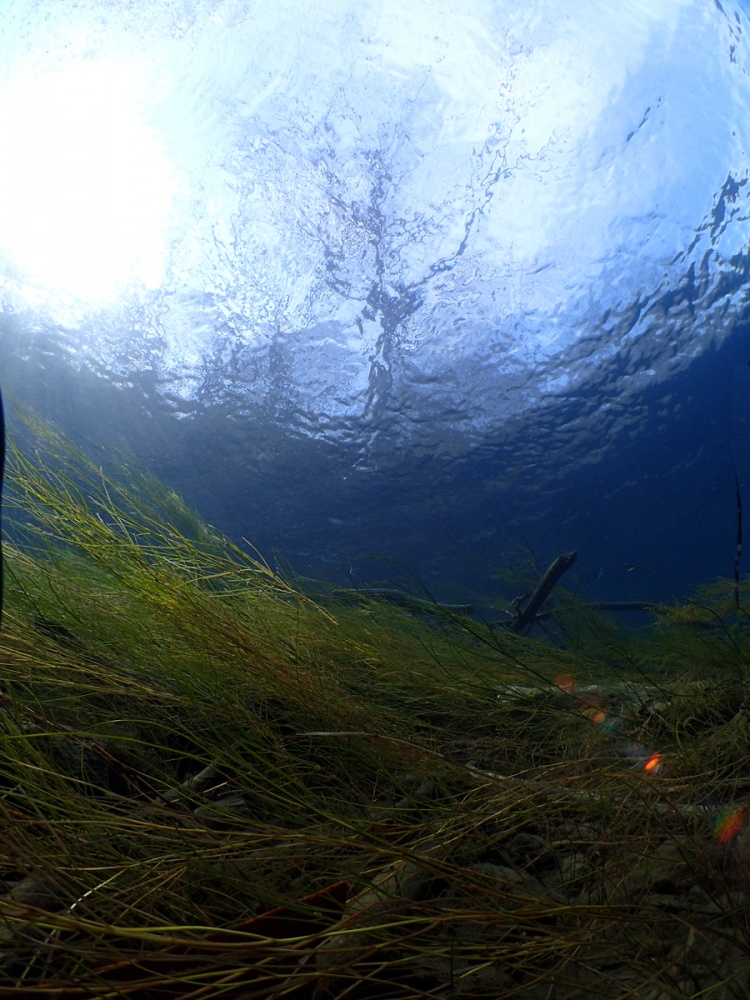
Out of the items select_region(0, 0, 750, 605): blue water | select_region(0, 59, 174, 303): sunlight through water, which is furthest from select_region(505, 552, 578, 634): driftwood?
select_region(0, 59, 174, 303): sunlight through water

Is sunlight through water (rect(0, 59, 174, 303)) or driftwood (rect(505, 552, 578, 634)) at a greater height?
sunlight through water (rect(0, 59, 174, 303))

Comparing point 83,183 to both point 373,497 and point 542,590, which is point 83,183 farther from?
point 373,497

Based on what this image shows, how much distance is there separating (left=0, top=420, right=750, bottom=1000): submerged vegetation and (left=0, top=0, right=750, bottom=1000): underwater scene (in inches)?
0.7

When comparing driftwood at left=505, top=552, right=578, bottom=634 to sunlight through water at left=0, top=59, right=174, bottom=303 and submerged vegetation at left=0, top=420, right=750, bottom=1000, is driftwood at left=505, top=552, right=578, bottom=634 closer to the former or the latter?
submerged vegetation at left=0, top=420, right=750, bottom=1000

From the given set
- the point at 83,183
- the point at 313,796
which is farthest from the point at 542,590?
the point at 83,183

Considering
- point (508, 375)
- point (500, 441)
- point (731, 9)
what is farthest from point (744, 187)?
point (500, 441)

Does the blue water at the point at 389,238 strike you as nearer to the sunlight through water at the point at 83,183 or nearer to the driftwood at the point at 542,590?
the sunlight through water at the point at 83,183

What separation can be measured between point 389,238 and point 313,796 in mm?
15325

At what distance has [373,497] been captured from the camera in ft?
79.9

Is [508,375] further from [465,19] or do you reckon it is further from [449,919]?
[449,919]

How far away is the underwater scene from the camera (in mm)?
1146

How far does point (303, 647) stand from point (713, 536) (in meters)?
33.8

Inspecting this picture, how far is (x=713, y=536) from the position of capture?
30.5 meters

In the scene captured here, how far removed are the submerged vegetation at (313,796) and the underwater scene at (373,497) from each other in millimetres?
17
